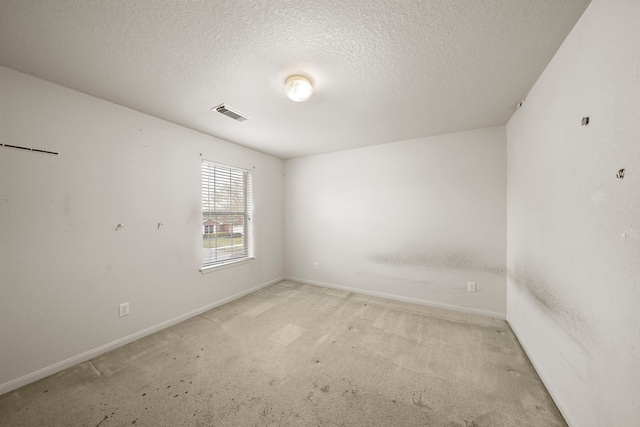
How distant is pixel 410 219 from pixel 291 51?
8.59 ft

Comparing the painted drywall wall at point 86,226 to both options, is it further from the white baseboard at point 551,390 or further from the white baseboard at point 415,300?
the white baseboard at point 551,390

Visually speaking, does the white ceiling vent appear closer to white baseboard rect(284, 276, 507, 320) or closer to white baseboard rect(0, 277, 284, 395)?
white baseboard rect(0, 277, 284, 395)

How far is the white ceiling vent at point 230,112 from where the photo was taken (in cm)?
227

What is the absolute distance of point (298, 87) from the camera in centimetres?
180

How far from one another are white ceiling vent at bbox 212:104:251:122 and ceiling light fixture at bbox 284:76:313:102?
787mm

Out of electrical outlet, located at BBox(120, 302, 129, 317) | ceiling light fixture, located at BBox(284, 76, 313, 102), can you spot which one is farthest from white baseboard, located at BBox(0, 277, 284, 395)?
ceiling light fixture, located at BBox(284, 76, 313, 102)

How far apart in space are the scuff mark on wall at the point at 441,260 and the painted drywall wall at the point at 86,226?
2709 millimetres

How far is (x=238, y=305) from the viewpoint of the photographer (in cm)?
315

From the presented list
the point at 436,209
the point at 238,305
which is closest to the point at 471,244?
the point at 436,209

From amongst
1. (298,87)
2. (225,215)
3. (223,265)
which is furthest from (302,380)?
(225,215)

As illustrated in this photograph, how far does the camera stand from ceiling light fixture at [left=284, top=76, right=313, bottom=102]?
5.79ft

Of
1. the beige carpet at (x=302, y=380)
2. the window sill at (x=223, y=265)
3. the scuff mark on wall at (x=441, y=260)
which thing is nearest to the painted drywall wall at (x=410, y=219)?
the scuff mark on wall at (x=441, y=260)

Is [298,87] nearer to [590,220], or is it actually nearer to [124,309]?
[590,220]

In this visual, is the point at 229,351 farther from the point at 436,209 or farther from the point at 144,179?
the point at 436,209
